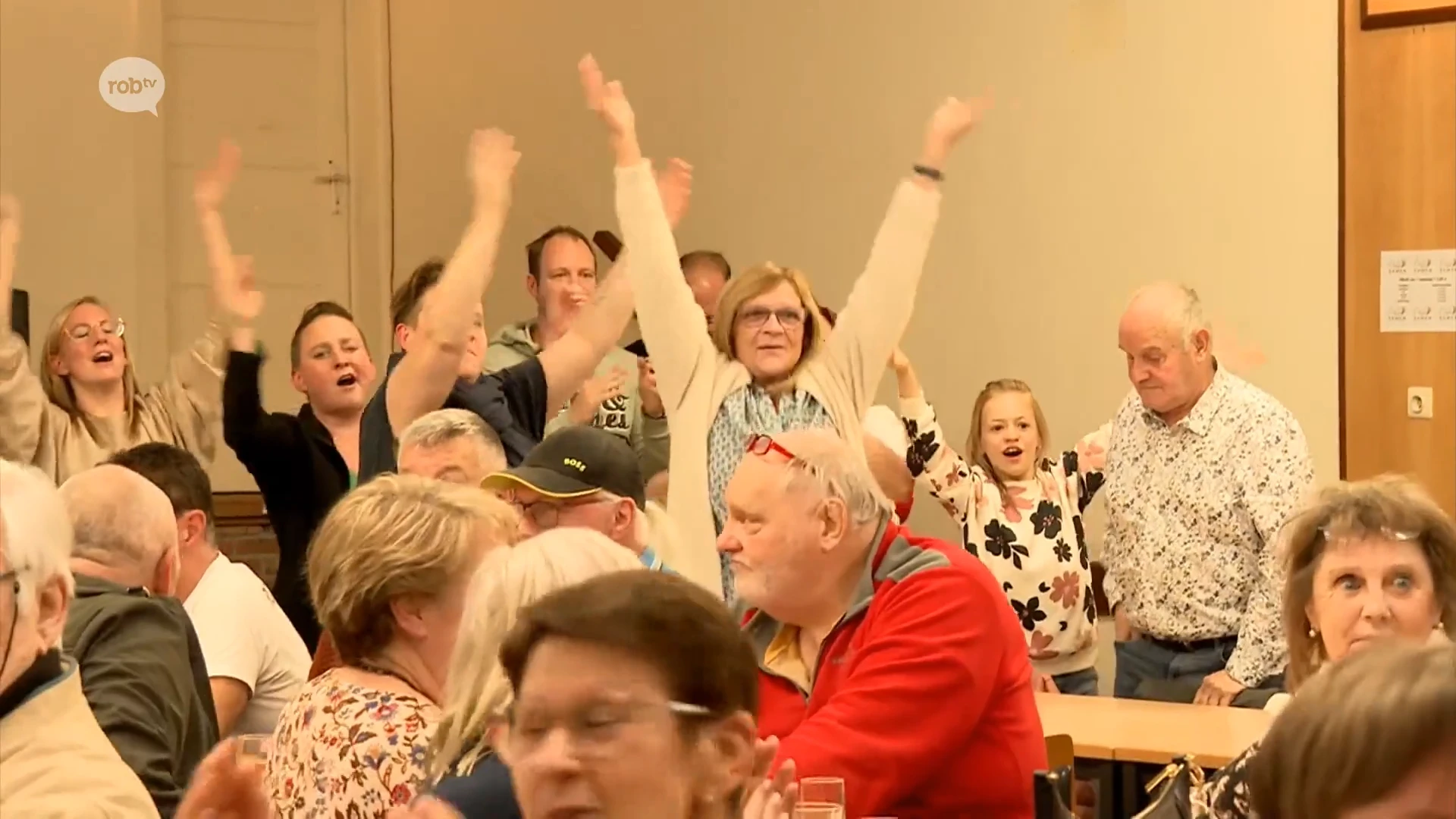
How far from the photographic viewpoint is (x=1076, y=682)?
5.69 metres

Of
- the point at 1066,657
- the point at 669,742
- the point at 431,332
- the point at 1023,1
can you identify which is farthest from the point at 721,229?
the point at 669,742

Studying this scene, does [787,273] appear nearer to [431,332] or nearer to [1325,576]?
[431,332]

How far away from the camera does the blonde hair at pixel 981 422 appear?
5.90 m

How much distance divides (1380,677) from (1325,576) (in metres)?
1.80

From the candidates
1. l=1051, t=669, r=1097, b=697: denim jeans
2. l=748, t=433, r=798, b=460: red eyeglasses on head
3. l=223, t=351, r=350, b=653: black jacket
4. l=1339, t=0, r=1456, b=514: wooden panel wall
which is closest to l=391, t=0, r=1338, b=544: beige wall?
l=1339, t=0, r=1456, b=514: wooden panel wall

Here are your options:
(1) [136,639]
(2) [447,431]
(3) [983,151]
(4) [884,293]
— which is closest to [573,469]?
(2) [447,431]

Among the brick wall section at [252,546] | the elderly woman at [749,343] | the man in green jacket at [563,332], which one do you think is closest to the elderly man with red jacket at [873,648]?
the elderly woman at [749,343]

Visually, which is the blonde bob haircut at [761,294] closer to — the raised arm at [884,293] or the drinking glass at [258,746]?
the raised arm at [884,293]

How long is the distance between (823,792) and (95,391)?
386 centimetres

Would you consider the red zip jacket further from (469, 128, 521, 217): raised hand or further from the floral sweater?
the floral sweater

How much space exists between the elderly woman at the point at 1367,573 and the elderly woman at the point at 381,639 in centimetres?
146

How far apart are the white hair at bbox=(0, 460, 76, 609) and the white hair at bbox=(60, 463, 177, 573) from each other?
1.03 meters

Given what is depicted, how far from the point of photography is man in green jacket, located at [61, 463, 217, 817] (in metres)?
2.79

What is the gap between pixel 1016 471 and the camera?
5.82m
